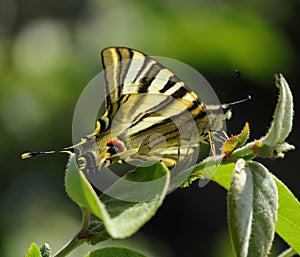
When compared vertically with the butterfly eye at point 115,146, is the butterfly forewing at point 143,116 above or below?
above

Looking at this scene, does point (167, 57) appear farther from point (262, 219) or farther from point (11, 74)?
point (262, 219)

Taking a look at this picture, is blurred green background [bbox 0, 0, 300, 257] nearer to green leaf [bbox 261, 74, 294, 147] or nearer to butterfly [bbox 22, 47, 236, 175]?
butterfly [bbox 22, 47, 236, 175]

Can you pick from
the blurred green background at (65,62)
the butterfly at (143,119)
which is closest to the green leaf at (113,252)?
the butterfly at (143,119)

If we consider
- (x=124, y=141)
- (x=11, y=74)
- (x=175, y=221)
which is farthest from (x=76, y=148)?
(x=175, y=221)

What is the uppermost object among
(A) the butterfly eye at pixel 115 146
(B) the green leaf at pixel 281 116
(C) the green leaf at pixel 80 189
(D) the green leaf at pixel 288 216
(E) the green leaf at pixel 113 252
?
(B) the green leaf at pixel 281 116

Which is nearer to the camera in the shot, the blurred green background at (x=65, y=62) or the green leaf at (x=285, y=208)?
the green leaf at (x=285, y=208)

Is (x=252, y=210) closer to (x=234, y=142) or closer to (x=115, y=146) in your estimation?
(x=234, y=142)

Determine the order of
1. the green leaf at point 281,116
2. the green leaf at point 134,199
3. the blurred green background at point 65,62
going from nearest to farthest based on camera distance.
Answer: the green leaf at point 134,199
the green leaf at point 281,116
the blurred green background at point 65,62

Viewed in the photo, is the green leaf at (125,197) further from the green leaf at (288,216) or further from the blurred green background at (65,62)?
the blurred green background at (65,62)
